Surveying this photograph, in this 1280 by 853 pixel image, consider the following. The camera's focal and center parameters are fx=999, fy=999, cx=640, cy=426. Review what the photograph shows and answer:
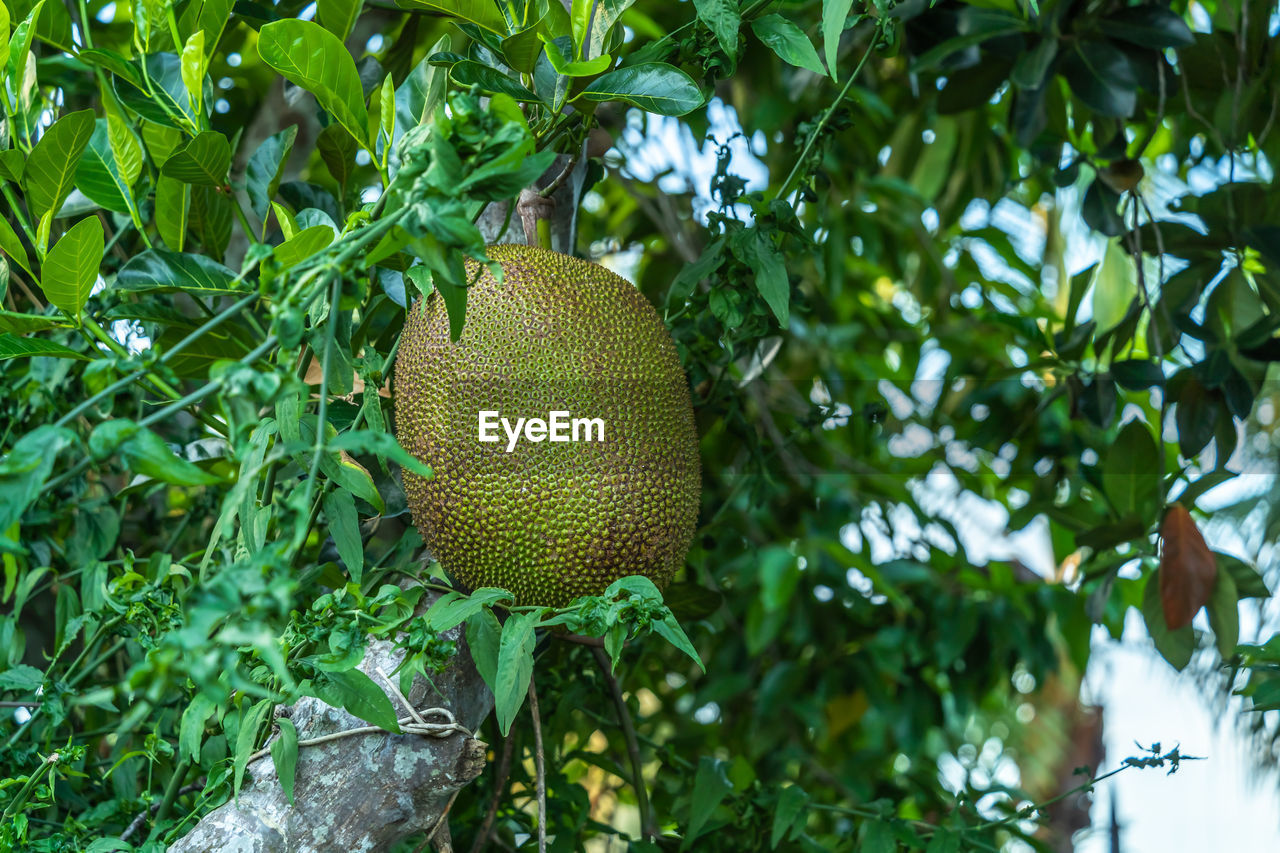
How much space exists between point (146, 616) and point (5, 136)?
15.8 inches

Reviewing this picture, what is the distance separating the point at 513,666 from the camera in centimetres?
58

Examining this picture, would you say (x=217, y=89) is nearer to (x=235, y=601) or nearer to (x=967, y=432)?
(x=235, y=601)

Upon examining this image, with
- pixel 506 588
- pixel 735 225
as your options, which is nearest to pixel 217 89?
pixel 735 225

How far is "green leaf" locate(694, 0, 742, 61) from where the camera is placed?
65 cm

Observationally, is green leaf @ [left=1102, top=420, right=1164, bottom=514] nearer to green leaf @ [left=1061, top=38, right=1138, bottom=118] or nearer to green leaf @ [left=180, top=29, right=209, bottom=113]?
green leaf @ [left=1061, top=38, right=1138, bottom=118]

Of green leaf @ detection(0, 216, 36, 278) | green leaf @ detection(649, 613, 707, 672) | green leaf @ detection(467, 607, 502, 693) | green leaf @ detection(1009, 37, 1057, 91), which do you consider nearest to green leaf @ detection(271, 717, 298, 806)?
green leaf @ detection(467, 607, 502, 693)

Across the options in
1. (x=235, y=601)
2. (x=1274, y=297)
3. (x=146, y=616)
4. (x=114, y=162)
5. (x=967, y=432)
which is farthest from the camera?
(x=967, y=432)

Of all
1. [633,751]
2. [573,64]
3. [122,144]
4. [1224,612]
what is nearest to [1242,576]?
[1224,612]

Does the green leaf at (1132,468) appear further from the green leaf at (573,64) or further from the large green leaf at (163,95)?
the large green leaf at (163,95)

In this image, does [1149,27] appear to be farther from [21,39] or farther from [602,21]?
[21,39]

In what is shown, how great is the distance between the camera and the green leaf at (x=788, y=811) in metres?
0.86

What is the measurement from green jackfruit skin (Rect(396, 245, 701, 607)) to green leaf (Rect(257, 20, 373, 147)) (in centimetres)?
13

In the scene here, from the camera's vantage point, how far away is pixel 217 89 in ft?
4.11

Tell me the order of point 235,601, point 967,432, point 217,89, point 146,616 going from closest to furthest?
point 235,601, point 146,616, point 217,89, point 967,432
